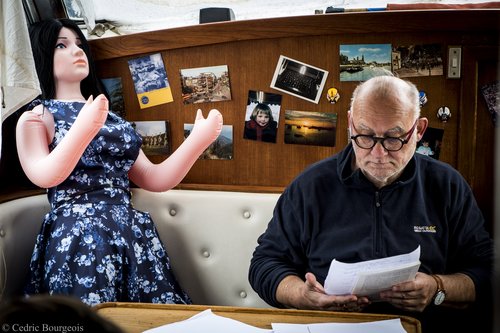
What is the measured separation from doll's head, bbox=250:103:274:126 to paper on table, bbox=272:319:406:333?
1049mm

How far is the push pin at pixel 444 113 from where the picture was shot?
1925mm

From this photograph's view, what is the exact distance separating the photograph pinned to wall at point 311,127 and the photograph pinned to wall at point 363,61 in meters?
0.16

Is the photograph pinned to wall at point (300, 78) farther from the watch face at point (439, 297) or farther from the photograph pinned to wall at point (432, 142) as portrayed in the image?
the watch face at point (439, 297)

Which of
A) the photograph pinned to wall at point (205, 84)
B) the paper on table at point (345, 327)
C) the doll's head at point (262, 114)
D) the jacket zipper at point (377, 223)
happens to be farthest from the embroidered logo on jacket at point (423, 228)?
the photograph pinned to wall at point (205, 84)

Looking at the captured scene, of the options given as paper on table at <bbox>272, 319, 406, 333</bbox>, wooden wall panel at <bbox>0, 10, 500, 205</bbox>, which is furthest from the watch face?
wooden wall panel at <bbox>0, 10, 500, 205</bbox>

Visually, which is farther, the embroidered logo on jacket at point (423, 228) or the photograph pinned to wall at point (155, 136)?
the photograph pinned to wall at point (155, 136)

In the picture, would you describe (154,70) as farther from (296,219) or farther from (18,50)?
(296,219)

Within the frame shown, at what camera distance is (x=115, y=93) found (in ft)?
7.19

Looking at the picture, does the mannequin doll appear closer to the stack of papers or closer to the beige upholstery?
the beige upholstery

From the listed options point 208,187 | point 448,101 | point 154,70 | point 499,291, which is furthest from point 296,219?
point 499,291

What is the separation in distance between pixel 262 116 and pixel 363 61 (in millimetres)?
409

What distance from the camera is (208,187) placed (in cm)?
211

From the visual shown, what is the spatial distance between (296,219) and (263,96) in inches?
25.2

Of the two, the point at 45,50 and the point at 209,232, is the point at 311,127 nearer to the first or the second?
the point at 209,232
